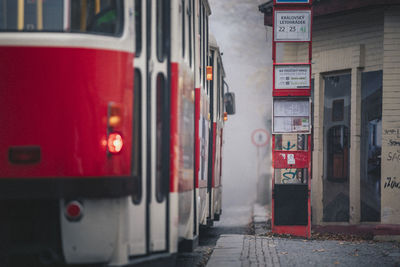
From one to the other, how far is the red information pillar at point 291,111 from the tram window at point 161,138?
6.48 metres

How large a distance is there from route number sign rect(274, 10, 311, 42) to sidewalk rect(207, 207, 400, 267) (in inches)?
147

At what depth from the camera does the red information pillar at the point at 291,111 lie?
40.4 ft

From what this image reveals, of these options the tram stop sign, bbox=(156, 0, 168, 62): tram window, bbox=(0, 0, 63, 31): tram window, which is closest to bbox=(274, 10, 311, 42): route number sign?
bbox=(156, 0, 168, 62): tram window

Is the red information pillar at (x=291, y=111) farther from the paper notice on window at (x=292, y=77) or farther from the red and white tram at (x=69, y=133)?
the red and white tram at (x=69, y=133)

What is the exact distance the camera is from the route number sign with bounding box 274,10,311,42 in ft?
40.7

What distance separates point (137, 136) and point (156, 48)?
854mm

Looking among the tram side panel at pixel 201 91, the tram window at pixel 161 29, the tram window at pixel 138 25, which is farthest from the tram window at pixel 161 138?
the tram side panel at pixel 201 91

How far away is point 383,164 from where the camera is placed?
1341 cm

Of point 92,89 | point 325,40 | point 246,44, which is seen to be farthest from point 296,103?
point 246,44

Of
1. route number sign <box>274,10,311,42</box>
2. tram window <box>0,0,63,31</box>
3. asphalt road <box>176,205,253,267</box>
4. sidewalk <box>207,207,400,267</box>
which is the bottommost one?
asphalt road <box>176,205,253,267</box>

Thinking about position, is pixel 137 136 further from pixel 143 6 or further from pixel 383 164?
pixel 383 164

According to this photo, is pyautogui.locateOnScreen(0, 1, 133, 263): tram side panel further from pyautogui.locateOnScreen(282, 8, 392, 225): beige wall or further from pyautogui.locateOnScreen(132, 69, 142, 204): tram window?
pyautogui.locateOnScreen(282, 8, 392, 225): beige wall

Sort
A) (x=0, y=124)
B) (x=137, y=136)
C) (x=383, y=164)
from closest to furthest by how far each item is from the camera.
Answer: (x=0, y=124) → (x=137, y=136) → (x=383, y=164)

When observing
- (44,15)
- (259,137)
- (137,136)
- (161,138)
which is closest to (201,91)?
(161,138)
